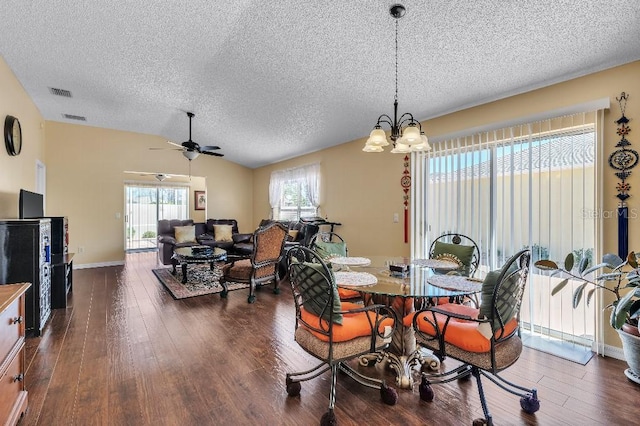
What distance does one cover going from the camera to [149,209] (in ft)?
29.5

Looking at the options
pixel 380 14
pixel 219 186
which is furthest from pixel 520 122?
pixel 219 186

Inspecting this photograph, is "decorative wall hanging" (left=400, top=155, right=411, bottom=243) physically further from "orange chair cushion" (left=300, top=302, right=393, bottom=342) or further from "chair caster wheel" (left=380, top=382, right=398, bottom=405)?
"chair caster wheel" (left=380, top=382, right=398, bottom=405)

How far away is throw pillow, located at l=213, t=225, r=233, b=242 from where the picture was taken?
24.3 feet

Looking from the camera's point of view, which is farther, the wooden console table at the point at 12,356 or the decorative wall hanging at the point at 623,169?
the decorative wall hanging at the point at 623,169

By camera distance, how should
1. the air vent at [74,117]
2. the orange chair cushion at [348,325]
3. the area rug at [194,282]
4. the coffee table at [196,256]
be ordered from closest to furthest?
the orange chair cushion at [348,325], the area rug at [194,282], the coffee table at [196,256], the air vent at [74,117]

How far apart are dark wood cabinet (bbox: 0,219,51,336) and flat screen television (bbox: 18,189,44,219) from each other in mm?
528

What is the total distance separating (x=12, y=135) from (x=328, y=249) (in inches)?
161

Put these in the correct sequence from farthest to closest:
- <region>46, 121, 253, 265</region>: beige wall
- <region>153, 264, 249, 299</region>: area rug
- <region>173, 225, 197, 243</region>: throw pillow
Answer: <region>173, 225, 197, 243</region>: throw pillow → <region>46, 121, 253, 265</region>: beige wall → <region>153, 264, 249, 299</region>: area rug

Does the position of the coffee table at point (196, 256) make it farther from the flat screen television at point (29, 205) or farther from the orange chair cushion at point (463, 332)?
the orange chair cushion at point (463, 332)

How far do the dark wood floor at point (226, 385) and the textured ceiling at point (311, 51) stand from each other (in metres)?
2.62

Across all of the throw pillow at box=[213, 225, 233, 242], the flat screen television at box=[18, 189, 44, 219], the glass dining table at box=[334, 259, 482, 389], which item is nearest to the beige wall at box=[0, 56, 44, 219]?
the flat screen television at box=[18, 189, 44, 219]

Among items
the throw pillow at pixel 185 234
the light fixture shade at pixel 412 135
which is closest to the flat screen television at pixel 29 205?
the throw pillow at pixel 185 234

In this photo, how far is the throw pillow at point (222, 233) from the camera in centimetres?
740

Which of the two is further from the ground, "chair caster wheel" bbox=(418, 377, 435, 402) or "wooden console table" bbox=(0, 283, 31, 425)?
"wooden console table" bbox=(0, 283, 31, 425)
